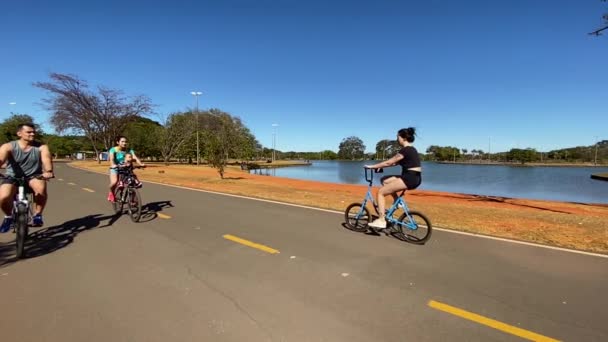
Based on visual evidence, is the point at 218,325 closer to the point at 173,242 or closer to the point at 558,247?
the point at 173,242

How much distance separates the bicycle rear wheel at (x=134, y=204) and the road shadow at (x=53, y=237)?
44 centimetres

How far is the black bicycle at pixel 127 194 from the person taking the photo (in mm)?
7324

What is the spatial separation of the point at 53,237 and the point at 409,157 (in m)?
6.50

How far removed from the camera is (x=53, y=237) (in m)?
Answer: 5.84

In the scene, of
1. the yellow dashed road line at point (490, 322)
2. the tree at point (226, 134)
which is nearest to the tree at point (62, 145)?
the tree at point (226, 134)

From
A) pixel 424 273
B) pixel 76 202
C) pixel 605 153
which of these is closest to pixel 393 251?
pixel 424 273

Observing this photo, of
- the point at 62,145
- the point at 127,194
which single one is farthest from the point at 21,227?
the point at 62,145

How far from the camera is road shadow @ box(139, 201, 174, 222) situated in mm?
7694

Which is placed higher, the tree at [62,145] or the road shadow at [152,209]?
the tree at [62,145]

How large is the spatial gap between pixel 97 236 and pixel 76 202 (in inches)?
207

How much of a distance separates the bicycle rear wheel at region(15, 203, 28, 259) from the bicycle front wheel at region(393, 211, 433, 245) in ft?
19.6

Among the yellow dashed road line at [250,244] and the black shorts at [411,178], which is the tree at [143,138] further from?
the black shorts at [411,178]

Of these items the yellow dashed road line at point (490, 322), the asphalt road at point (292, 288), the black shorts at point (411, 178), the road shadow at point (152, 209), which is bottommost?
the yellow dashed road line at point (490, 322)

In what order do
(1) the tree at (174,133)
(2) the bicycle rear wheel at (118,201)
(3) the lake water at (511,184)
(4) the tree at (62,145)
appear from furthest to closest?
(4) the tree at (62,145), (1) the tree at (174,133), (3) the lake water at (511,184), (2) the bicycle rear wheel at (118,201)
